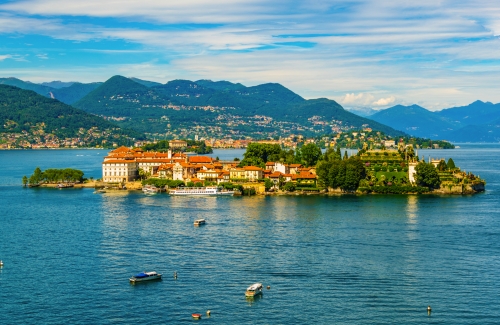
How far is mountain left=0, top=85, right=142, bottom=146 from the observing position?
158 meters

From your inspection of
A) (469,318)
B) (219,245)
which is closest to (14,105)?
(219,245)

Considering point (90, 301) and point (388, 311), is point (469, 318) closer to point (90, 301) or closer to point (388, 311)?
point (388, 311)

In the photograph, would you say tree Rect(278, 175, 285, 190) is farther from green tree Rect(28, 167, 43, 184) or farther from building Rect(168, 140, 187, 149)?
building Rect(168, 140, 187, 149)

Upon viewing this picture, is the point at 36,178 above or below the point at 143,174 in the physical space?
below

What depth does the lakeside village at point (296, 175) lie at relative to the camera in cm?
4841

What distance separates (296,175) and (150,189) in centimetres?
1056

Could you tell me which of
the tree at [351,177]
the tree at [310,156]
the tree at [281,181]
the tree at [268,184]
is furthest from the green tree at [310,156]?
the tree at [351,177]

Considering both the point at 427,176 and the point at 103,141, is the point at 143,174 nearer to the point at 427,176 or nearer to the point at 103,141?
the point at 427,176

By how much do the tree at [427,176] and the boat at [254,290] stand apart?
29122mm

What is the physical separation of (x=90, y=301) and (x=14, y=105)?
166169mm

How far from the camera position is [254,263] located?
24.9m

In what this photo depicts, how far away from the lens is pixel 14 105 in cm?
17688

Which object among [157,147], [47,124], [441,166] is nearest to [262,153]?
[441,166]

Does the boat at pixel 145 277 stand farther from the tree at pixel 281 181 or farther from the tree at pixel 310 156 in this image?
the tree at pixel 310 156
